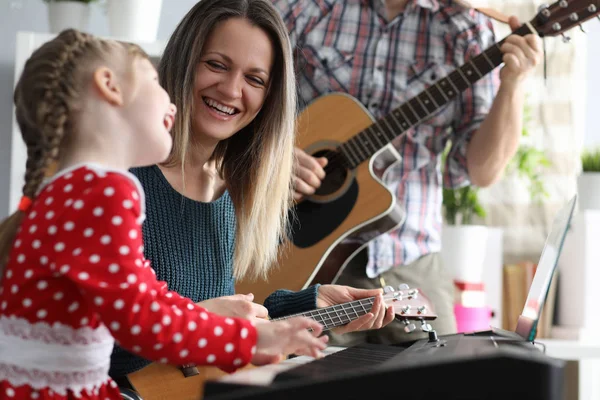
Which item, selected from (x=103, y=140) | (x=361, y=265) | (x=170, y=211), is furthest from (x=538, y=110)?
(x=103, y=140)

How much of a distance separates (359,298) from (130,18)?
1449mm

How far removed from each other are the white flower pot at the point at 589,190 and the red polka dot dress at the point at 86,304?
2.17m

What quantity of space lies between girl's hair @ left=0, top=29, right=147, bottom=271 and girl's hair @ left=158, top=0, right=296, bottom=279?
1.47ft

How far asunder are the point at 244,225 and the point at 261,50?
31cm

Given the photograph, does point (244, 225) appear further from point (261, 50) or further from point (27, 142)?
point (27, 142)

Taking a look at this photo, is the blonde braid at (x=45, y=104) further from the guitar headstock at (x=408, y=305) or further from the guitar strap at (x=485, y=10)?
the guitar strap at (x=485, y=10)

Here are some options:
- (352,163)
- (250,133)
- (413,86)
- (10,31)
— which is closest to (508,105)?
(413,86)

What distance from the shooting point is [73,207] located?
31.8 inches

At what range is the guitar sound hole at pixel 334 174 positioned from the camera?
1926 mm

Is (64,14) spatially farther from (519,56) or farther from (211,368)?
(211,368)

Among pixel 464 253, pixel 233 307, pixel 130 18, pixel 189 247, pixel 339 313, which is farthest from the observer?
pixel 464 253

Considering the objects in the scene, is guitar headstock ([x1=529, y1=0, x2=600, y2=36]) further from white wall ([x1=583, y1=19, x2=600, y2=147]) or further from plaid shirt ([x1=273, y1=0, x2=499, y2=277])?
white wall ([x1=583, y1=19, x2=600, y2=147])

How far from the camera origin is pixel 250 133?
1478mm

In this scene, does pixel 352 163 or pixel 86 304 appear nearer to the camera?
pixel 86 304
